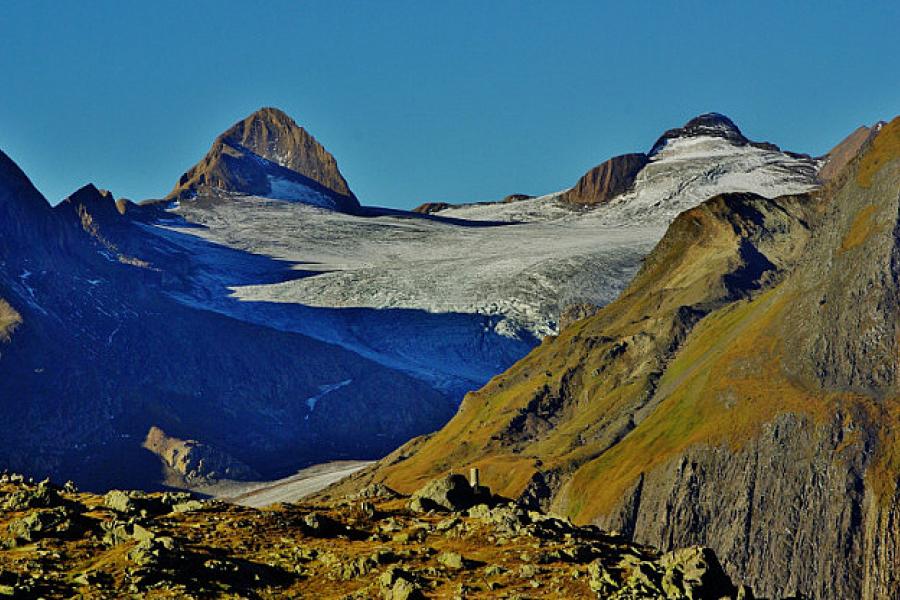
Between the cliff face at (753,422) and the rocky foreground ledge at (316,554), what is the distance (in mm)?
66466

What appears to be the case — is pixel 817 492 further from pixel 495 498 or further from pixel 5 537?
pixel 5 537

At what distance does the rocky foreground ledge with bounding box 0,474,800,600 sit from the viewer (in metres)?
32.4

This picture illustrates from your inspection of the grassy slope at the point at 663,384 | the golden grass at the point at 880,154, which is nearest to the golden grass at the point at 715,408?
the grassy slope at the point at 663,384

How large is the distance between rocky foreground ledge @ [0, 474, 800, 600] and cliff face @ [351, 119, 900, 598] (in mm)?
66466

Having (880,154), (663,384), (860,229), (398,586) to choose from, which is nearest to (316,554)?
(398,586)

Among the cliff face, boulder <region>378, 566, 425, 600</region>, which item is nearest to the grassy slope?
the cliff face

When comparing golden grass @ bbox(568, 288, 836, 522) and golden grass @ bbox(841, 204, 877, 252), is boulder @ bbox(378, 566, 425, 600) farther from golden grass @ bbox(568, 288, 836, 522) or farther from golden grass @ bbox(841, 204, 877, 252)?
golden grass @ bbox(841, 204, 877, 252)

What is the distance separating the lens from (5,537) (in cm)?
3672

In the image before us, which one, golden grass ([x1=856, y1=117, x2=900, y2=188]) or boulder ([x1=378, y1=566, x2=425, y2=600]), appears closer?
boulder ([x1=378, y1=566, x2=425, y2=600])

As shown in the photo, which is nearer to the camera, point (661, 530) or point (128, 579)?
point (128, 579)

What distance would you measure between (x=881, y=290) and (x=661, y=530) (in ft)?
92.5

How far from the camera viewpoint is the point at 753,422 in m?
116

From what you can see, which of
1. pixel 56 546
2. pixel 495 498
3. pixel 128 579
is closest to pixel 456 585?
pixel 128 579

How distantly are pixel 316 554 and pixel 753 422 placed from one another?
84.5 m
